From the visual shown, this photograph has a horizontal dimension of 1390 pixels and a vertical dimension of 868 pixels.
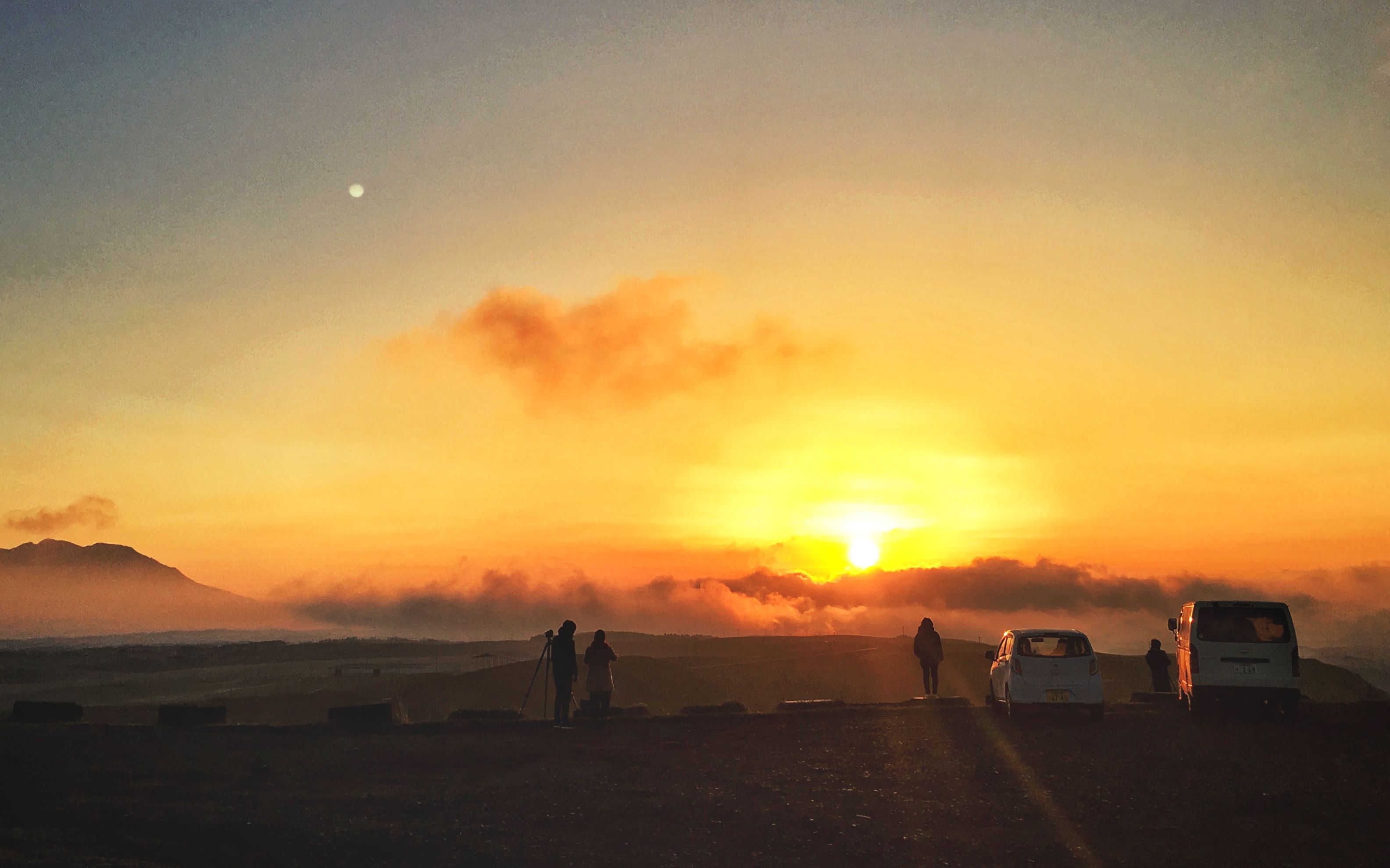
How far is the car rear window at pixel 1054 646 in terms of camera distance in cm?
2506

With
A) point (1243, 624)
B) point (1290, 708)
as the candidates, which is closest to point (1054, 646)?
point (1243, 624)

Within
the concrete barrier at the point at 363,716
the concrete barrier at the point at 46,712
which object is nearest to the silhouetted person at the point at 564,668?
the concrete barrier at the point at 363,716

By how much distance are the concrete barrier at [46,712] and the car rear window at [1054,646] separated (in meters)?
23.4

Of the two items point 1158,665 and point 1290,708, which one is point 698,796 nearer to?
point 1290,708

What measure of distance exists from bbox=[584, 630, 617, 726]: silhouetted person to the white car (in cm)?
957

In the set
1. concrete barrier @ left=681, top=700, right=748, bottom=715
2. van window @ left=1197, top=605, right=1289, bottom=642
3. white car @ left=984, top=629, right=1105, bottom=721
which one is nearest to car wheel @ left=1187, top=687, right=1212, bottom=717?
van window @ left=1197, top=605, right=1289, bottom=642

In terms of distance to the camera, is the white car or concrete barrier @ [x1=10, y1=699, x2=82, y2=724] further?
concrete barrier @ [x1=10, y1=699, x2=82, y2=724]

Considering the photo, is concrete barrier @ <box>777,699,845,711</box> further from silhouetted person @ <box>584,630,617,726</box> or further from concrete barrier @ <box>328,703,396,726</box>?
concrete barrier @ <box>328,703,396,726</box>

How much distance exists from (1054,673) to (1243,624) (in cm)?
462

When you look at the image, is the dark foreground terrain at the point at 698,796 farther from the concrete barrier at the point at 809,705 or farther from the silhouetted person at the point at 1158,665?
the silhouetted person at the point at 1158,665

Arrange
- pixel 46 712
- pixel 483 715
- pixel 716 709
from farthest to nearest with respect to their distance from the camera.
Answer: pixel 716 709
pixel 46 712
pixel 483 715

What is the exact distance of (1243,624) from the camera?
2508 centimetres

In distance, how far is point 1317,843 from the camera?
13.0 metres

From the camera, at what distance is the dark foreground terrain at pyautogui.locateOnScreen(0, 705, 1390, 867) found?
509 inches
